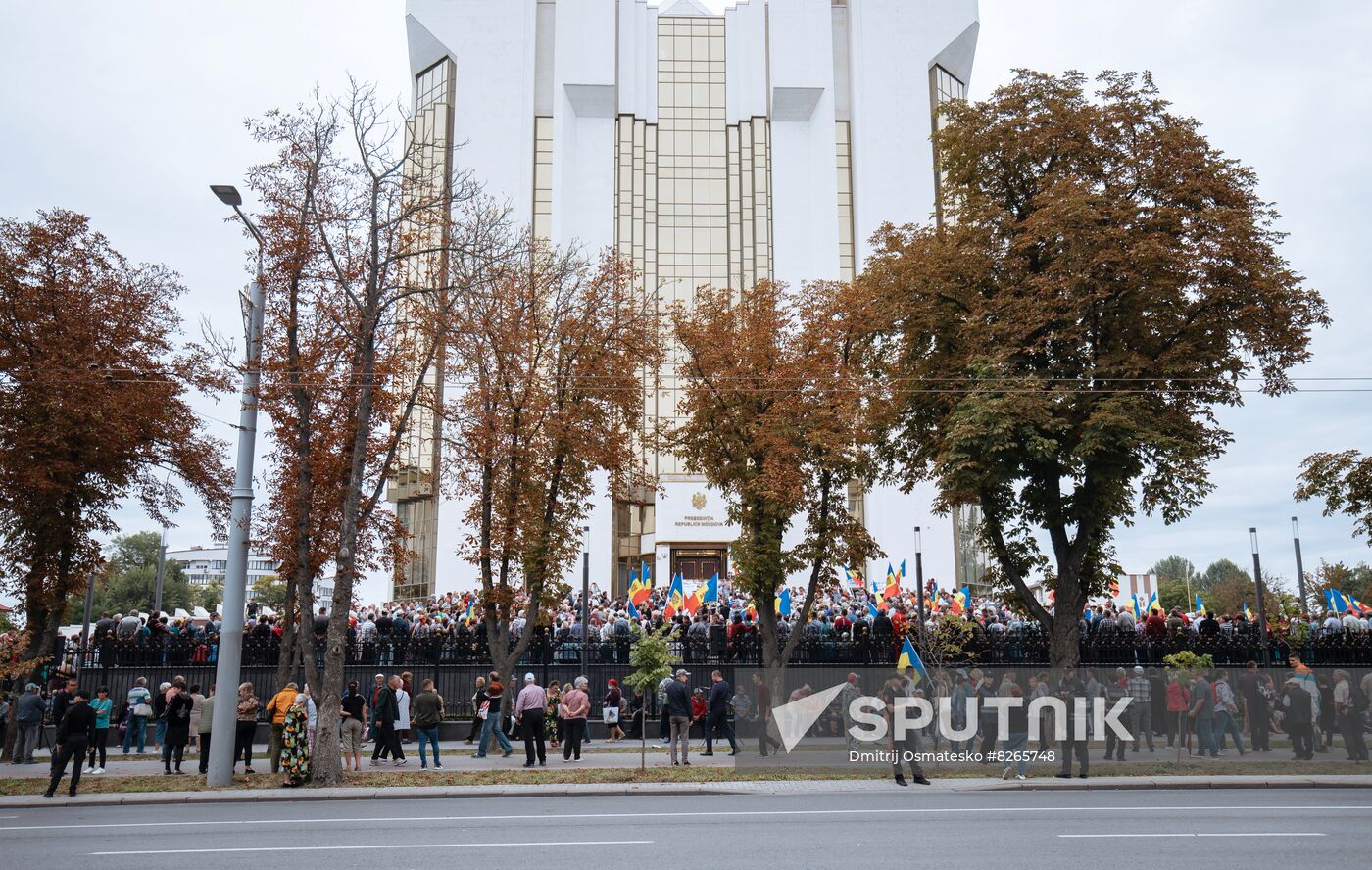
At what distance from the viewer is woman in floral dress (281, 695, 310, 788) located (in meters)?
18.0

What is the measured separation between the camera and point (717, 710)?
21.9 m

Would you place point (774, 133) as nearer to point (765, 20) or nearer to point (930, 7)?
point (765, 20)

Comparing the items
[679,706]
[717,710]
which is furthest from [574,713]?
[717,710]

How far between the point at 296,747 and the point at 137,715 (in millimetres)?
8723

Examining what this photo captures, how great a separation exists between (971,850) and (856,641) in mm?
17086

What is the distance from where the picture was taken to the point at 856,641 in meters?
27.6

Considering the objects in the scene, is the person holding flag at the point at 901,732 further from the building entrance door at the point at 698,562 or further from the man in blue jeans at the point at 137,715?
the building entrance door at the point at 698,562

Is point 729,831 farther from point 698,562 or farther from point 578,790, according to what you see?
point 698,562

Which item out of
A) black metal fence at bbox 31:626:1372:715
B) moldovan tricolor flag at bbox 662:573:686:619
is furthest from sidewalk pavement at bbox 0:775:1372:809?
moldovan tricolor flag at bbox 662:573:686:619

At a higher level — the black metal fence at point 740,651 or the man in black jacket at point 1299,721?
the black metal fence at point 740,651

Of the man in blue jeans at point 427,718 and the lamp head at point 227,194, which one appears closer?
the lamp head at point 227,194

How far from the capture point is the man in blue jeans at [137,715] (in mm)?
23953

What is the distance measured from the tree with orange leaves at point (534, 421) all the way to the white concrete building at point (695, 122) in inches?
1184

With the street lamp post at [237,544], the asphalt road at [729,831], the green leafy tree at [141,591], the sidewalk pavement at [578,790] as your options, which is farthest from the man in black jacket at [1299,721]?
the green leafy tree at [141,591]
